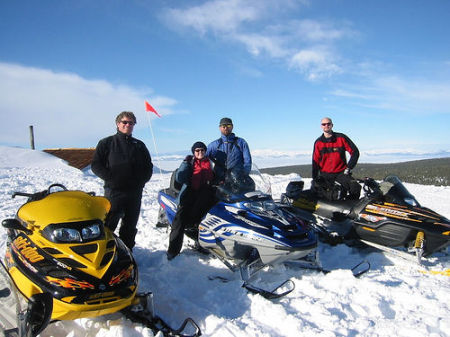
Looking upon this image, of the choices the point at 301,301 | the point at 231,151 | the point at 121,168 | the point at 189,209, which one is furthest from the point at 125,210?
the point at 301,301

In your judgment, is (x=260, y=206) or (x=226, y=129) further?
(x=226, y=129)

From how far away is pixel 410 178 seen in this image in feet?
55.9

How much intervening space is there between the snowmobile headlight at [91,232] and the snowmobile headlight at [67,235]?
0.04 metres

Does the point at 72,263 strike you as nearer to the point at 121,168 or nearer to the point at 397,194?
the point at 121,168

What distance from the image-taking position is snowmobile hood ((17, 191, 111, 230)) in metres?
2.55

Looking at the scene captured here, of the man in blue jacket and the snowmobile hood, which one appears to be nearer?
the snowmobile hood

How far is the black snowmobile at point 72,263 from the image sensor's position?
7.38 ft

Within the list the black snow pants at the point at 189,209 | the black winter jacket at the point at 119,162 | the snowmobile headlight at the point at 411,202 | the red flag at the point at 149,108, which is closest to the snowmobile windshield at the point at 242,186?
the black snow pants at the point at 189,209

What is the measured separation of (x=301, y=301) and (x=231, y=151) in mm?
2510

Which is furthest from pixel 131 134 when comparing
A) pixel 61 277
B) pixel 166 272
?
pixel 61 277

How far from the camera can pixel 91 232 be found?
2.58m

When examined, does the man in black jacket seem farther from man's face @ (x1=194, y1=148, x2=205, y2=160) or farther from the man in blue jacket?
the man in blue jacket

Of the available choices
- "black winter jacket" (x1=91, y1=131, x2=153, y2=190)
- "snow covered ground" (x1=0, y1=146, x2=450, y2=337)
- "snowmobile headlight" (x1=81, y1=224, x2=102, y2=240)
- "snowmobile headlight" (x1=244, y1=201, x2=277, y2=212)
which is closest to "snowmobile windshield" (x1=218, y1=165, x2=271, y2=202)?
"snowmobile headlight" (x1=244, y1=201, x2=277, y2=212)

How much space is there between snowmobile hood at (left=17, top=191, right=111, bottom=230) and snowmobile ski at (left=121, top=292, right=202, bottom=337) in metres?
0.78
